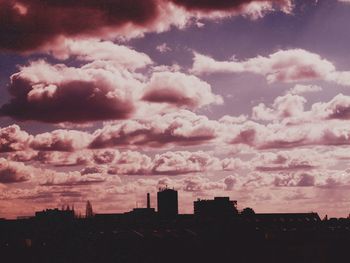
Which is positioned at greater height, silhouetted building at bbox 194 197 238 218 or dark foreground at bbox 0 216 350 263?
silhouetted building at bbox 194 197 238 218

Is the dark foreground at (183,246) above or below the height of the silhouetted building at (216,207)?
below

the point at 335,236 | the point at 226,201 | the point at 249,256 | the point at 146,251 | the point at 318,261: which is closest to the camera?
the point at 146,251

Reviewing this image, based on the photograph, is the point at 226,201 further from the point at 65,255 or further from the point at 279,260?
the point at 65,255

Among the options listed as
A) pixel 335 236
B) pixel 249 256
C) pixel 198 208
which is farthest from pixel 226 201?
pixel 249 256

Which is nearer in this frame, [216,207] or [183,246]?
[183,246]

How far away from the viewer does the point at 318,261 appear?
8719 cm

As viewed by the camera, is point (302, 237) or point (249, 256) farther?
point (302, 237)

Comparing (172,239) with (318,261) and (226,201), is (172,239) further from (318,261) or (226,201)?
(226,201)

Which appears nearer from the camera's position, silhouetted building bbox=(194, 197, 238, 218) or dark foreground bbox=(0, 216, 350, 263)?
dark foreground bbox=(0, 216, 350, 263)

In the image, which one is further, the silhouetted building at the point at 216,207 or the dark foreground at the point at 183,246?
the silhouetted building at the point at 216,207

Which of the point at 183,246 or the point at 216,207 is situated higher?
the point at 216,207

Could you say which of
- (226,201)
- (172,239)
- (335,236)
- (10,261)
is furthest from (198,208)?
(10,261)

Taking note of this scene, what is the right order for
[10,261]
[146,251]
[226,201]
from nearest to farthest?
[10,261] → [146,251] → [226,201]

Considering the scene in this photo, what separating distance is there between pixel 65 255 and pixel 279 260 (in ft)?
108
